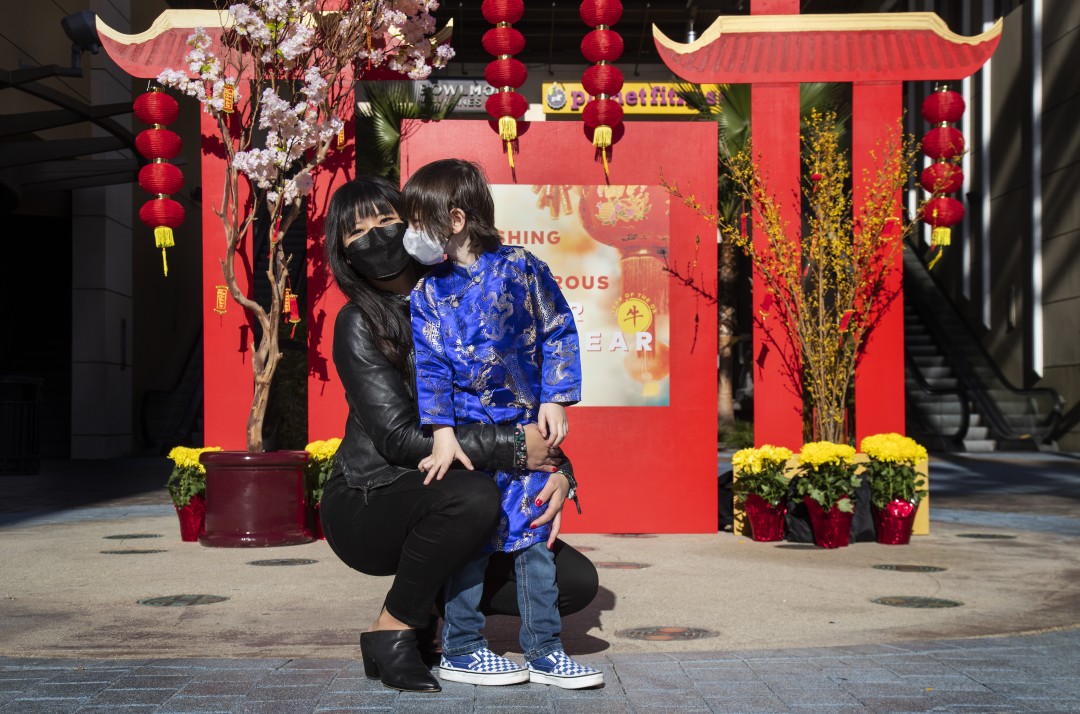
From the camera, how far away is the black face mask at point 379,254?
384 cm

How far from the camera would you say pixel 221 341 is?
830 cm

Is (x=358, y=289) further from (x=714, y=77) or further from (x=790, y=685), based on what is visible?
(x=714, y=77)

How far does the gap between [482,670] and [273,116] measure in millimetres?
5089

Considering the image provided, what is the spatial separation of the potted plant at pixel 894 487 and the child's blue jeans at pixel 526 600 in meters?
4.61

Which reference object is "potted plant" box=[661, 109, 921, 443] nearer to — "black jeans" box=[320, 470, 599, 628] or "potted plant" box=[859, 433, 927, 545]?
"potted plant" box=[859, 433, 927, 545]

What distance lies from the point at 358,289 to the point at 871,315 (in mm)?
5413

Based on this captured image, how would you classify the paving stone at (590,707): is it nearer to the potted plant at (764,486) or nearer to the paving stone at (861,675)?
the paving stone at (861,675)

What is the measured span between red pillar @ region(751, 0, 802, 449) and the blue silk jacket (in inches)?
195

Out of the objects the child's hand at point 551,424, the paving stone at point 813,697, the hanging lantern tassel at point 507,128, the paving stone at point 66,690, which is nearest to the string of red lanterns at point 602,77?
the hanging lantern tassel at point 507,128

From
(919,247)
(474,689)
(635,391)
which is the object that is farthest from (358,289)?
(919,247)

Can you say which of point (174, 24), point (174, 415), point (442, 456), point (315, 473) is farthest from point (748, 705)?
point (174, 415)

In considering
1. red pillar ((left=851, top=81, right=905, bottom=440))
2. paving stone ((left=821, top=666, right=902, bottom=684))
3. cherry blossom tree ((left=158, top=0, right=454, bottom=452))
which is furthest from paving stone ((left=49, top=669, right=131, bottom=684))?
red pillar ((left=851, top=81, right=905, bottom=440))

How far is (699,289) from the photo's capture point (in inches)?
329

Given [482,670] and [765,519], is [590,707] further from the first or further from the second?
[765,519]
